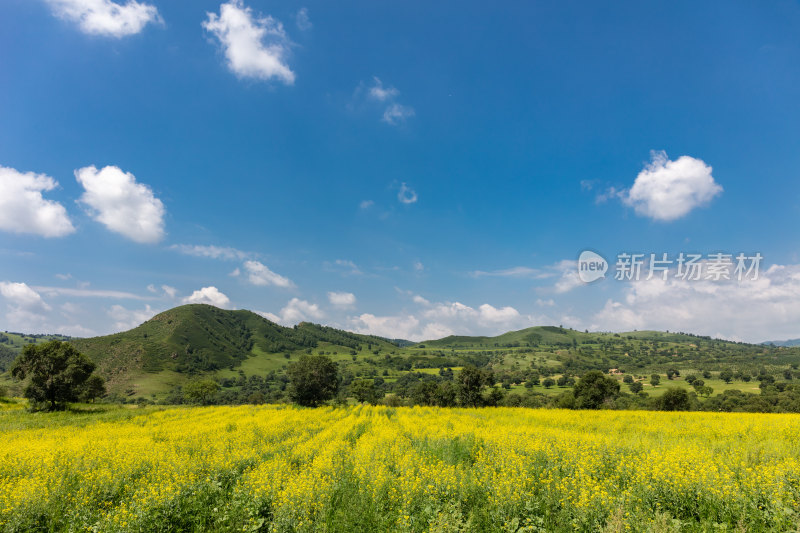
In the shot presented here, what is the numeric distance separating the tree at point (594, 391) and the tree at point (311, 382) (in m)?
46.1

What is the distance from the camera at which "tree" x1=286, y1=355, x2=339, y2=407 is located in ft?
177

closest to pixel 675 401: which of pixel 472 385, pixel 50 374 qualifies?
pixel 472 385

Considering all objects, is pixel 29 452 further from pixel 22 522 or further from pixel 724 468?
pixel 724 468

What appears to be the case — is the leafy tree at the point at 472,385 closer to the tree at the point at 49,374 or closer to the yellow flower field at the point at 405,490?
the yellow flower field at the point at 405,490

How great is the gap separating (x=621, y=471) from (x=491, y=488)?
192 inches

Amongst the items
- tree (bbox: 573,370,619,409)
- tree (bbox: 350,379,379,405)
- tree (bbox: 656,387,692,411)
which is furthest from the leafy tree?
tree (bbox: 656,387,692,411)

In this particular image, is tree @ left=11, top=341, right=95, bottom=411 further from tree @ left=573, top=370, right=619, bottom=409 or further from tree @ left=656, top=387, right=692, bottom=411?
tree @ left=656, top=387, right=692, bottom=411

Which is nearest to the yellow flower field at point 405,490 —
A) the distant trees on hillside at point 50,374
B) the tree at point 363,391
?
the distant trees on hillside at point 50,374

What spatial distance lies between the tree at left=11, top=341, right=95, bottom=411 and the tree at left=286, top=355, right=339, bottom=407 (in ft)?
85.6

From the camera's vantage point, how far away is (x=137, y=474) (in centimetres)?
1223

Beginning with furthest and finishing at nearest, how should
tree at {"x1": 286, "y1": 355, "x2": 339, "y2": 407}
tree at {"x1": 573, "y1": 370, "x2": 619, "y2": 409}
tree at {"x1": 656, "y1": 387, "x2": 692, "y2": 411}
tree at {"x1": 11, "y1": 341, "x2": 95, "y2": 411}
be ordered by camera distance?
tree at {"x1": 656, "y1": 387, "x2": 692, "y2": 411}
tree at {"x1": 573, "y1": 370, "x2": 619, "y2": 409}
tree at {"x1": 286, "y1": 355, "x2": 339, "y2": 407}
tree at {"x1": 11, "y1": 341, "x2": 95, "y2": 411}

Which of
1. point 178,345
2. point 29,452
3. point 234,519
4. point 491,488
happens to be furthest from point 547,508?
point 178,345

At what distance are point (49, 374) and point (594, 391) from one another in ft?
270

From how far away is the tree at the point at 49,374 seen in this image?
3925cm
